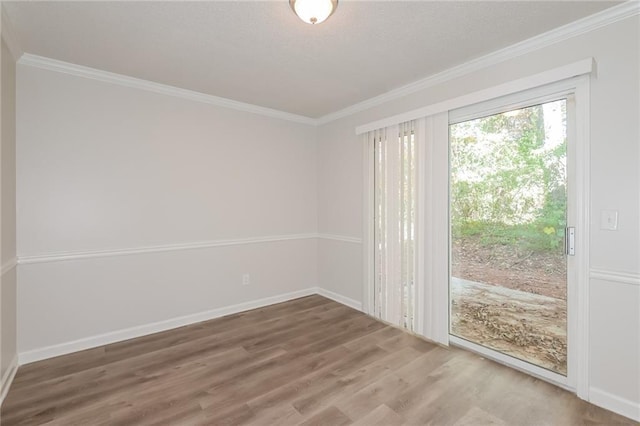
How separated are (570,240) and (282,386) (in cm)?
245

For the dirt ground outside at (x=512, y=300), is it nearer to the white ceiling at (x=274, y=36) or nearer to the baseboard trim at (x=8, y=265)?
the white ceiling at (x=274, y=36)

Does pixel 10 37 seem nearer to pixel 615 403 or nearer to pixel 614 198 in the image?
pixel 614 198

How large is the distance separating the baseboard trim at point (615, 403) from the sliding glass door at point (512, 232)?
0.24 m

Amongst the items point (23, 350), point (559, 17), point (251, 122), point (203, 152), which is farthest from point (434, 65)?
point (23, 350)

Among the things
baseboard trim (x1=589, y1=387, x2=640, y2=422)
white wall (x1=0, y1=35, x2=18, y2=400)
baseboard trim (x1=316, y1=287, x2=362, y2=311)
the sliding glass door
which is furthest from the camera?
baseboard trim (x1=316, y1=287, x2=362, y2=311)

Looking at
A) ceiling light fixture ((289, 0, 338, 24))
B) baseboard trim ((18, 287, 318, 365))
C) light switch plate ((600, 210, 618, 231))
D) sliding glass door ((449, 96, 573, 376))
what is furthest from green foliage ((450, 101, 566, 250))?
baseboard trim ((18, 287, 318, 365))

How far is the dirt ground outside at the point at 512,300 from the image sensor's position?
2.32m

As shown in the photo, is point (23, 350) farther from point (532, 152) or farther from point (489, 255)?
point (532, 152)

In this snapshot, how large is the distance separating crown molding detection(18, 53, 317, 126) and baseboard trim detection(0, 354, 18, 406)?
100 inches

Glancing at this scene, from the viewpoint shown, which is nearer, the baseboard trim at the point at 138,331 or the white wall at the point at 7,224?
the white wall at the point at 7,224

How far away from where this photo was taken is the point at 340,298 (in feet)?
13.6

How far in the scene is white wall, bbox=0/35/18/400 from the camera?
2135 mm

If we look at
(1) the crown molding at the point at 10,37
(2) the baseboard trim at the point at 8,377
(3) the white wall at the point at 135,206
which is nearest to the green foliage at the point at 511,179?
(3) the white wall at the point at 135,206

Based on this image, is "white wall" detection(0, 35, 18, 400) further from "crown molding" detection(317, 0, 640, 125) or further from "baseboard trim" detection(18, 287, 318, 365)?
"crown molding" detection(317, 0, 640, 125)
